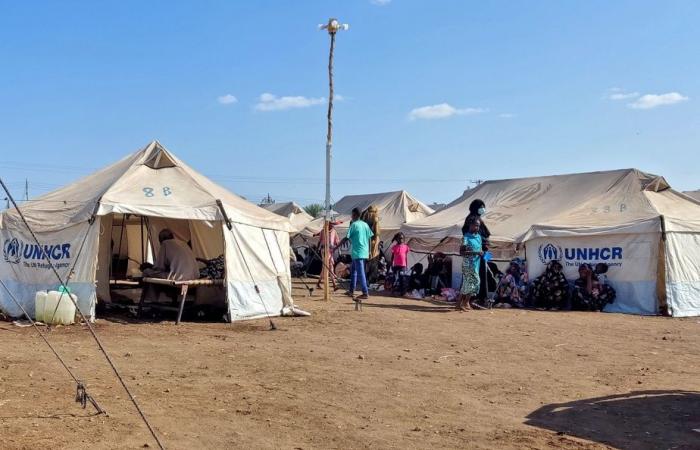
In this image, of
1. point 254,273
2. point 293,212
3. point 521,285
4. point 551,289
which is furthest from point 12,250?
point 293,212

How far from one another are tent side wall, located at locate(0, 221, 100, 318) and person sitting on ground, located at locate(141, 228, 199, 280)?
1076 millimetres

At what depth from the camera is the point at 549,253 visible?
14086 mm

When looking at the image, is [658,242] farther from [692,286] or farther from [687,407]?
[687,407]

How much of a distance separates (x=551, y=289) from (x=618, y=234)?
162cm

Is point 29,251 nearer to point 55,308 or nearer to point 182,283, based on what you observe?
point 55,308

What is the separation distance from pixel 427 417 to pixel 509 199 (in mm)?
12600

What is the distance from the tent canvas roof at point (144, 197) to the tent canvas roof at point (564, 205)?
5.83m

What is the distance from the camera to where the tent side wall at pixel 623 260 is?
42.5ft

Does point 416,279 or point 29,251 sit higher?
point 29,251

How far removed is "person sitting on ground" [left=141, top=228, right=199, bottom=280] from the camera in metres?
10.9

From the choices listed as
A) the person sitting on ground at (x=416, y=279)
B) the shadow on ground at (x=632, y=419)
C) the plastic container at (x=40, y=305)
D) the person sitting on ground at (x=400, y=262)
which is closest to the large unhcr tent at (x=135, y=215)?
the plastic container at (x=40, y=305)

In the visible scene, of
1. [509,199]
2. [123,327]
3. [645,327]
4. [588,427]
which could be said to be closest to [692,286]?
[645,327]

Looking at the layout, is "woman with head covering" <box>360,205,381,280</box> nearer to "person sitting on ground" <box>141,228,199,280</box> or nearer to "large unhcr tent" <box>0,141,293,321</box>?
"large unhcr tent" <box>0,141,293,321</box>

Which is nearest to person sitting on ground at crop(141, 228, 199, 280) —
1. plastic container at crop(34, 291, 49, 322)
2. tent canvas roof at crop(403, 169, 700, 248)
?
plastic container at crop(34, 291, 49, 322)
